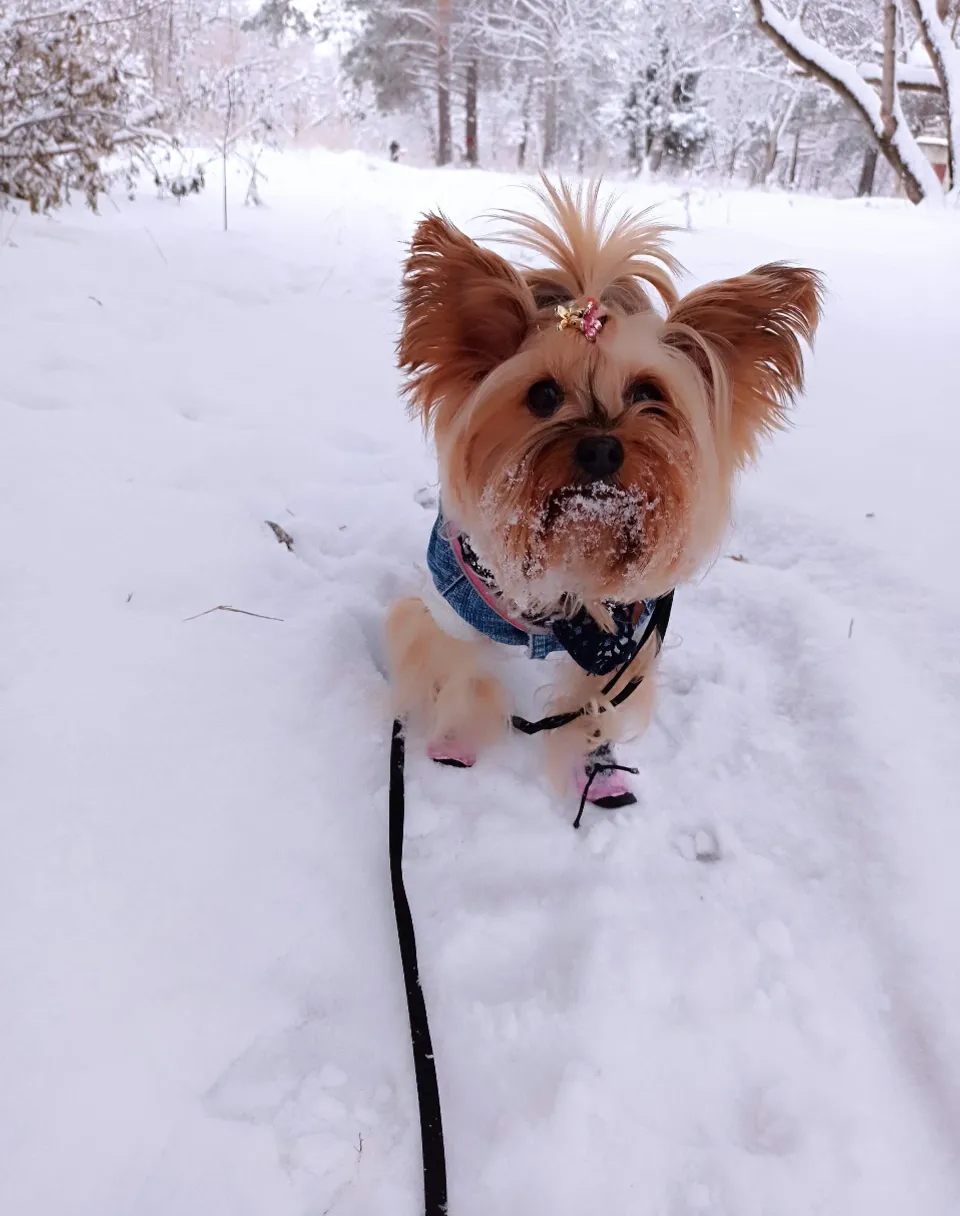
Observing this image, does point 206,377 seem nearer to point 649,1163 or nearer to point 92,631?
point 92,631

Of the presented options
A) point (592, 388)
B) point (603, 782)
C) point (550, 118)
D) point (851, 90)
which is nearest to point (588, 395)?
point (592, 388)

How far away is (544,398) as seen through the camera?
5.10 feet

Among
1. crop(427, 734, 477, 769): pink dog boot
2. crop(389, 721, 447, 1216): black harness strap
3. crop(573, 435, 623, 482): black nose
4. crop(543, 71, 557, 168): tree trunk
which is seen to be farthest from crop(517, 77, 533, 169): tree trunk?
crop(389, 721, 447, 1216): black harness strap

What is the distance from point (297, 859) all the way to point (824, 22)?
64.7 feet

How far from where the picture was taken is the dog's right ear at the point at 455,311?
5.14 feet

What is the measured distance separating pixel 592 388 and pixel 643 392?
4.9 inches

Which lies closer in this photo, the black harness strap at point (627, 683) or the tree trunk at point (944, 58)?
the black harness strap at point (627, 683)

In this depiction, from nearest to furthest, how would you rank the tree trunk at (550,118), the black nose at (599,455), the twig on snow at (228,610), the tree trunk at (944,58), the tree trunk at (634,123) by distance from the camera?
the black nose at (599,455) < the twig on snow at (228,610) < the tree trunk at (944,58) < the tree trunk at (634,123) < the tree trunk at (550,118)

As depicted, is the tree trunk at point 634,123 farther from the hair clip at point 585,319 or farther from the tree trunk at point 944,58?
the hair clip at point 585,319

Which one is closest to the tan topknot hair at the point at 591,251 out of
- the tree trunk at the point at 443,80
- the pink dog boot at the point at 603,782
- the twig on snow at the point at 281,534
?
the pink dog boot at the point at 603,782

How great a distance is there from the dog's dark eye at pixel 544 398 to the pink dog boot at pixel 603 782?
35.4 inches

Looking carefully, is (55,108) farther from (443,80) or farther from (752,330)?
(443,80)

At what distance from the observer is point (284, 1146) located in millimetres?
1250

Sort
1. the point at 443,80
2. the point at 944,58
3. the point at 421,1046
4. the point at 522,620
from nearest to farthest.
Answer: the point at 421,1046 → the point at 522,620 → the point at 944,58 → the point at 443,80
